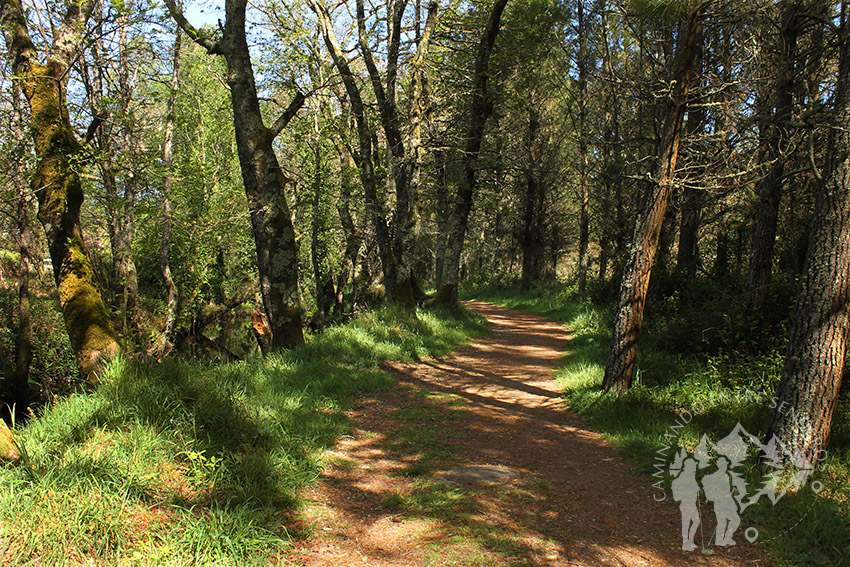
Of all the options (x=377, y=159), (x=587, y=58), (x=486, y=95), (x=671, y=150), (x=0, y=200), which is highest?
(x=587, y=58)

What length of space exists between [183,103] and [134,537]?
53.2 feet

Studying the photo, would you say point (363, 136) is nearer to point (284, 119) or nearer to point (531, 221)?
point (284, 119)

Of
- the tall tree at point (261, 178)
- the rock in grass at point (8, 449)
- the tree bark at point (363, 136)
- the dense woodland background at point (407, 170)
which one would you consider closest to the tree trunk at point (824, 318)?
the dense woodland background at point (407, 170)

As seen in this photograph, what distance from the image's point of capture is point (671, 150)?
666 cm

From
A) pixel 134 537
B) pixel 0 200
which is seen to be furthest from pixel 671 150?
pixel 0 200

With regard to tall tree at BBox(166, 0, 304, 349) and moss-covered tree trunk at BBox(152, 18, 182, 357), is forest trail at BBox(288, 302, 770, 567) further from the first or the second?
moss-covered tree trunk at BBox(152, 18, 182, 357)

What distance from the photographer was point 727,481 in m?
4.52

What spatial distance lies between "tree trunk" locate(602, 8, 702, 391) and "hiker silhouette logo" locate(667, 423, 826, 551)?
6.38ft

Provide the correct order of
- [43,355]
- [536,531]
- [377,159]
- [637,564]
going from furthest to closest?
[377,159] → [43,355] → [536,531] → [637,564]

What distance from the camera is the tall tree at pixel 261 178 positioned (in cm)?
774

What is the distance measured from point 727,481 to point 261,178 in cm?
724

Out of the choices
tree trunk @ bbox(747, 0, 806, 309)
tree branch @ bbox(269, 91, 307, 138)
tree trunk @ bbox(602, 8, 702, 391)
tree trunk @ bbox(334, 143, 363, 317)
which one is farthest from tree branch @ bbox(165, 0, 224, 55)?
tree trunk @ bbox(747, 0, 806, 309)

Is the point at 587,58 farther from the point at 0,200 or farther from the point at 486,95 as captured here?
→ the point at 0,200

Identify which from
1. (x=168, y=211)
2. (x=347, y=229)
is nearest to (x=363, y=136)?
(x=347, y=229)
